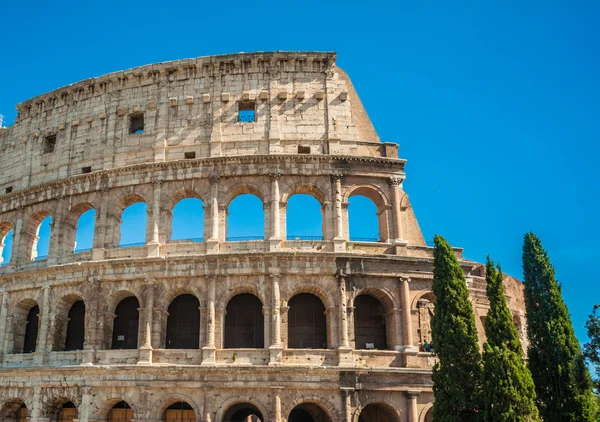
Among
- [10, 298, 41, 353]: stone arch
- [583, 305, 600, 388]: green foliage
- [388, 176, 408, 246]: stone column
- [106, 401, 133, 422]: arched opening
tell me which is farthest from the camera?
[10, 298, 41, 353]: stone arch

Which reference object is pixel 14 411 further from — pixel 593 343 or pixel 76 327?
pixel 593 343

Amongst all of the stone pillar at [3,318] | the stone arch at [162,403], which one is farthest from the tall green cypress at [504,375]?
the stone pillar at [3,318]

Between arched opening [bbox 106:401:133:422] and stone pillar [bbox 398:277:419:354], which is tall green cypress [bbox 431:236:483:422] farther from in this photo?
arched opening [bbox 106:401:133:422]

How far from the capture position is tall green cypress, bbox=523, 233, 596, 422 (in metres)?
17.4

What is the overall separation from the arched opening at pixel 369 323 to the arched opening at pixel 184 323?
252 inches

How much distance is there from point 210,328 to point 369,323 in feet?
20.8

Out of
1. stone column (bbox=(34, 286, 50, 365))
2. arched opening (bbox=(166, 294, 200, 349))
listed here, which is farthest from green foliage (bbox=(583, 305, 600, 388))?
stone column (bbox=(34, 286, 50, 365))

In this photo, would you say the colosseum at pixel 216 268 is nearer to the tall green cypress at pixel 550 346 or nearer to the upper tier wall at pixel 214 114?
the upper tier wall at pixel 214 114

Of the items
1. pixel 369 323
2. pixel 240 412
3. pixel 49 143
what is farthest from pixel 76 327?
pixel 369 323

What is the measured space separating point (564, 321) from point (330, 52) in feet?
47.4

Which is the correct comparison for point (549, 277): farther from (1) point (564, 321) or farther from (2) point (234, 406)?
(2) point (234, 406)

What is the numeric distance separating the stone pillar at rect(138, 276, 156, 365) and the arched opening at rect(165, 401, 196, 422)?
238 cm

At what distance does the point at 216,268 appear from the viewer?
21672 millimetres

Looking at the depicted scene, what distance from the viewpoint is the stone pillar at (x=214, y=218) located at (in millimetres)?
22219
